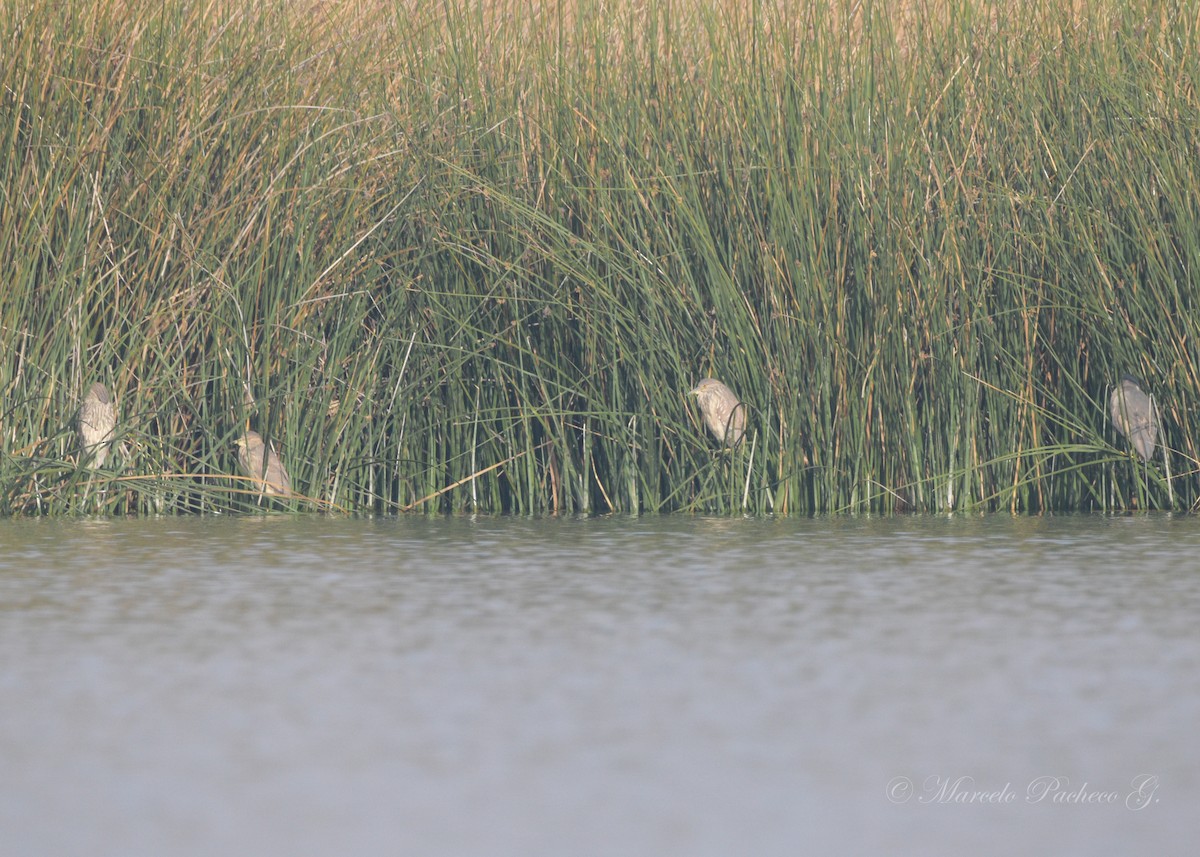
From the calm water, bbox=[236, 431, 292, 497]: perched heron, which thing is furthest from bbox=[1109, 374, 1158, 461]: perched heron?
bbox=[236, 431, 292, 497]: perched heron

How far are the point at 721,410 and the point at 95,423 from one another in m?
1.68

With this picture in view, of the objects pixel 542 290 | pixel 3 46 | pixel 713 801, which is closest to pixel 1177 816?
pixel 713 801

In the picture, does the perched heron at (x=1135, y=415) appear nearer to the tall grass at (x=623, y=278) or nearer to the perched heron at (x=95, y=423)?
the tall grass at (x=623, y=278)

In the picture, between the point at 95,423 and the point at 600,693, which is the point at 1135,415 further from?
the point at 95,423

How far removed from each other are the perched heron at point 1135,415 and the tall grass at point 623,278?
0.05 m

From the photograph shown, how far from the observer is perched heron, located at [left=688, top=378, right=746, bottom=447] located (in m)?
5.22

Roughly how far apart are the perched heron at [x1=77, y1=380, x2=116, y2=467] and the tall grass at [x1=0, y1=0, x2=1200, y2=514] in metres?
0.06

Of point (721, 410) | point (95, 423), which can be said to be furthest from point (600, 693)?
point (95, 423)

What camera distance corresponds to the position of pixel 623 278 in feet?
17.9

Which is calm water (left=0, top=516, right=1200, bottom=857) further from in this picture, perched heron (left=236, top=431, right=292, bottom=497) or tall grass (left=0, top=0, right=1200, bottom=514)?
tall grass (left=0, top=0, right=1200, bottom=514)

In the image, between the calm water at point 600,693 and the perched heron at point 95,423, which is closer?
the calm water at point 600,693

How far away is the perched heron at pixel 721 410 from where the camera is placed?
206 inches

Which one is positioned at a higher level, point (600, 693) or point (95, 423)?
point (95, 423)

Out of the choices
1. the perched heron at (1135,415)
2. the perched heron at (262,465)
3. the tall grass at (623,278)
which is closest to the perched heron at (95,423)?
the tall grass at (623,278)
